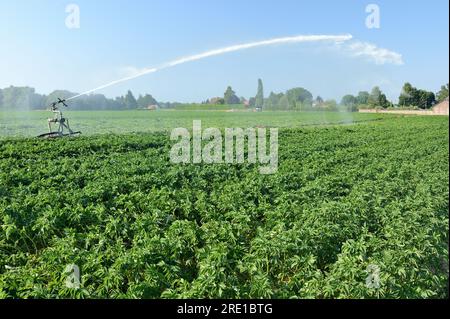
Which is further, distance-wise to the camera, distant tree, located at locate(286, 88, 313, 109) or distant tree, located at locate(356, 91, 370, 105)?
distant tree, located at locate(356, 91, 370, 105)

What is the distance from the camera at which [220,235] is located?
5617mm

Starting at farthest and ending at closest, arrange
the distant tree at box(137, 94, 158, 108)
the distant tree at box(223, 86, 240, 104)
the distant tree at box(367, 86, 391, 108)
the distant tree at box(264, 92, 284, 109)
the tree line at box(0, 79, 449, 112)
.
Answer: the distant tree at box(367, 86, 391, 108)
the distant tree at box(223, 86, 240, 104)
the distant tree at box(137, 94, 158, 108)
the distant tree at box(264, 92, 284, 109)
the tree line at box(0, 79, 449, 112)

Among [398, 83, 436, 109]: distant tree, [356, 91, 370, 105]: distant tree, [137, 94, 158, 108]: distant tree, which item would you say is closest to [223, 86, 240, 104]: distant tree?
[137, 94, 158, 108]: distant tree

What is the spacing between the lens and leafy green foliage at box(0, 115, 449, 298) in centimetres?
430

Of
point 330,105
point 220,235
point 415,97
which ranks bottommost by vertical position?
point 220,235

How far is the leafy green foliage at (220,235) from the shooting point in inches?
169

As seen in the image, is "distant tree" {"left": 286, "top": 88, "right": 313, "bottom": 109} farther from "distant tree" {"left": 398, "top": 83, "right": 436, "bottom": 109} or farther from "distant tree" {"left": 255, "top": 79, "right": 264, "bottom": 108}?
"distant tree" {"left": 398, "top": 83, "right": 436, "bottom": 109}

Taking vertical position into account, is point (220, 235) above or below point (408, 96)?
below

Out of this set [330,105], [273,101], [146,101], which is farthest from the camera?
[146,101]

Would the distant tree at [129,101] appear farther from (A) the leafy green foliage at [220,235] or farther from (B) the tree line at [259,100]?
(A) the leafy green foliage at [220,235]

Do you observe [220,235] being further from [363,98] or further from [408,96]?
[408,96]

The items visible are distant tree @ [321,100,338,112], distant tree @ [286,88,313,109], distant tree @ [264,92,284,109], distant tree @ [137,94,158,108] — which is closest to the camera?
distant tree @ [321,100,338,112]

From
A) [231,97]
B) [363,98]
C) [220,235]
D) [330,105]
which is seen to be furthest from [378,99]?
[220,235]

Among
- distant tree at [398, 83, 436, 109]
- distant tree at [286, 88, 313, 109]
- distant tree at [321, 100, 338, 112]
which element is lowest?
distant tree at [321, 100, 338, 112]
